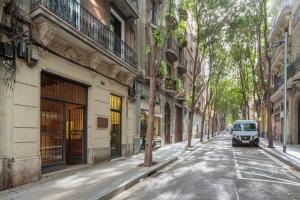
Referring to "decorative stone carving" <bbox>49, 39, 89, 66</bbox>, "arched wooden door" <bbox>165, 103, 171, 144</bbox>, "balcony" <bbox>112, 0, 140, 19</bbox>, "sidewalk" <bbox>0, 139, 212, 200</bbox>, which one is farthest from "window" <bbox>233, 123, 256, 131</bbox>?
"decorative stone carving" <bbox>49, 39, 89, 66</bbox>

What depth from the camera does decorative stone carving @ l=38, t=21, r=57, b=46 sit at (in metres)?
9.22

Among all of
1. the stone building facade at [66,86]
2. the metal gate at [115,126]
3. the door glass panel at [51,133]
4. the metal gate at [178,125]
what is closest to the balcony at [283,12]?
the metal gate at [178,125]

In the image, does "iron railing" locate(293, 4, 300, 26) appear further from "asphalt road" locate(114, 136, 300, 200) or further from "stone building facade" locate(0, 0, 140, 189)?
"asphalt road" locate(114, 136, 300, 200)

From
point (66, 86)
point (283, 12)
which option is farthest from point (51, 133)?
point (283, 12)

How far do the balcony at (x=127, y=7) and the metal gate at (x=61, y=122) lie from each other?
16.4 feet

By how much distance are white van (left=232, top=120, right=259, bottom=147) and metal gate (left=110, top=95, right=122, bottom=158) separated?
13609mm

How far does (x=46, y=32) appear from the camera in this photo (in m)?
9.36

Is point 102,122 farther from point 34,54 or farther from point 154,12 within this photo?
point 154,12

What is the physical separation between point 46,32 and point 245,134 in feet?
69.2

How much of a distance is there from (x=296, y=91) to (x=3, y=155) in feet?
79.1

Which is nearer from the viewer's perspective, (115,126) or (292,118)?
(115,126)

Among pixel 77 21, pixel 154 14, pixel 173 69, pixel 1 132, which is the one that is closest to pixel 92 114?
pixel 77 21

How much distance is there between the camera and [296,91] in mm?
26781

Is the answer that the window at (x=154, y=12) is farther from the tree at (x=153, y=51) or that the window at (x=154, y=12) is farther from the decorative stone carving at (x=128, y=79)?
the tree at (x=153, y=51)
